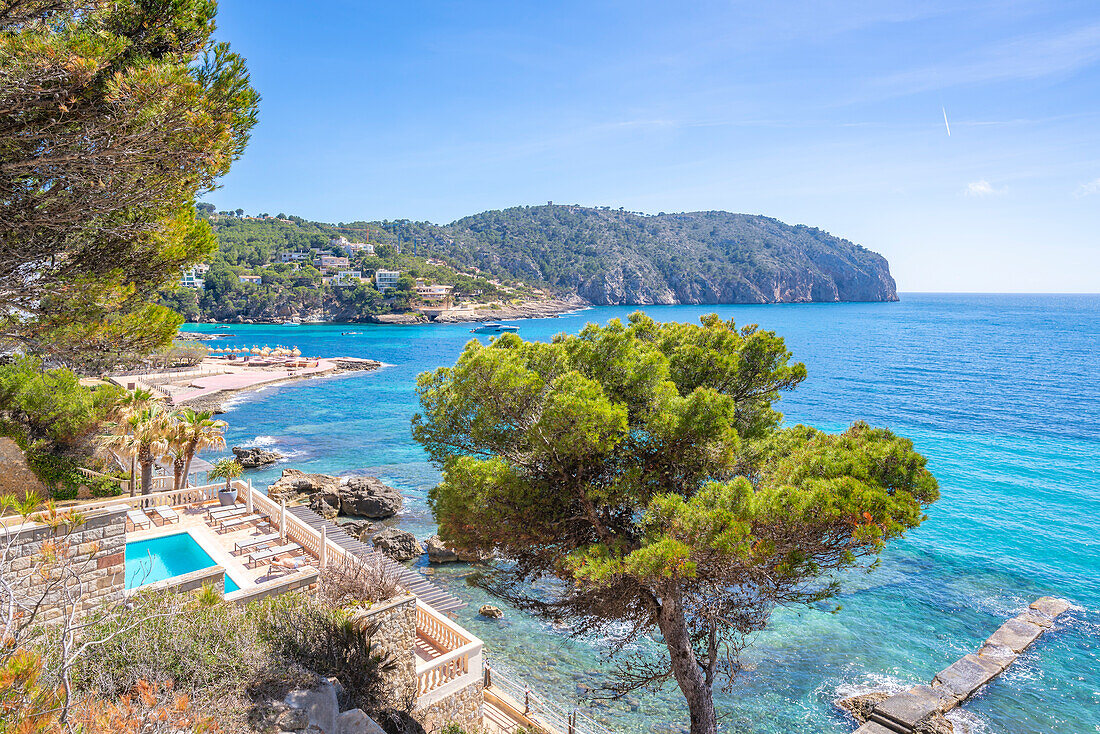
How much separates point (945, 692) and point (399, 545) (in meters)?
14.6

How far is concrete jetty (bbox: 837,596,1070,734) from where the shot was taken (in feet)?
35.7

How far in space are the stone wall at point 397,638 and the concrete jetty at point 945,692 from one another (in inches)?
346

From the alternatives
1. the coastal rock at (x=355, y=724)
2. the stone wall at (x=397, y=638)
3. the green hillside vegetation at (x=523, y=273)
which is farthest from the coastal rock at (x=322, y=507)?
the green hillside vegetation at (x=523, y=273)

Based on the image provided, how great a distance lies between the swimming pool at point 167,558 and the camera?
1081 centimetres

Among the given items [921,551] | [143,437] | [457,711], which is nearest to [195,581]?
[457,711]

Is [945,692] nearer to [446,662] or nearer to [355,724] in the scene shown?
[446,662]

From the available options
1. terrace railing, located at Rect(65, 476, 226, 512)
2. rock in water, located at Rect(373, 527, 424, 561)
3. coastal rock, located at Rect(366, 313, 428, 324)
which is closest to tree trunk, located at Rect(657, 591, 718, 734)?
rock in water, located at Rect(373, 527, 424, 561)

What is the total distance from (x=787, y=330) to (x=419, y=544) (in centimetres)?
9357

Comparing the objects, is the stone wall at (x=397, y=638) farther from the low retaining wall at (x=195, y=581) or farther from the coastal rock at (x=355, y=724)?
the low retaining wall at (x=195, y=581)

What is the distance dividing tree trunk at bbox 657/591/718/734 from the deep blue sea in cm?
366

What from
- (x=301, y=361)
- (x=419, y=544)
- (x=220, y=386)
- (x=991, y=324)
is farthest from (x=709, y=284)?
(x=419, y=544)

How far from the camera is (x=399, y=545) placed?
1762 centimetres

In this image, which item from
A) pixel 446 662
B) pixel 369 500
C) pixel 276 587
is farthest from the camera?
pixel 369 500

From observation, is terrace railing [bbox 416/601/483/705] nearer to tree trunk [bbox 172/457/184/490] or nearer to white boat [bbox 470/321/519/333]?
tree trunk [bbox 172/457/184/490]
